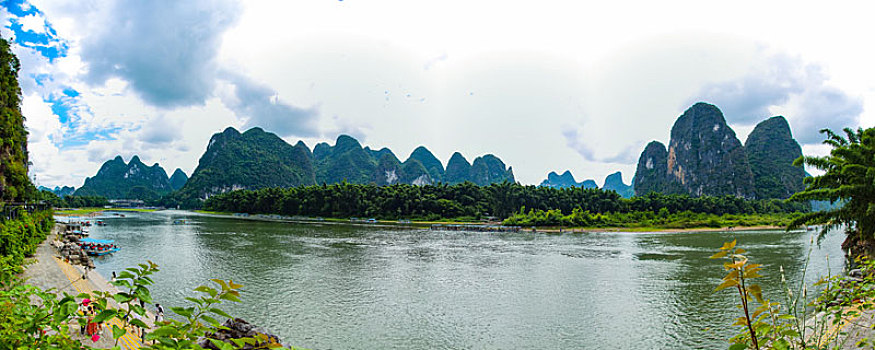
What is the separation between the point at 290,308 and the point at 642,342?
426 inches

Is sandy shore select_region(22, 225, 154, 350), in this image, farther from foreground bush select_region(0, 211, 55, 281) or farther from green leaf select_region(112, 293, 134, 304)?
green leaf select_region(112, 293, 134, 304)

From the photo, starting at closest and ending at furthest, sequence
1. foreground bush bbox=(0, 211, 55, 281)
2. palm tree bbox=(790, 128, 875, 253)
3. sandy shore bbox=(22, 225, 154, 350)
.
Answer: palm tree bbox=(790, 128, 875, 253)
sandy shore bbox=(22, 225, 154, 350)
foreground bush bbox=(0, 211, 55, 281)

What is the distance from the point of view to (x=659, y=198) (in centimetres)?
6262

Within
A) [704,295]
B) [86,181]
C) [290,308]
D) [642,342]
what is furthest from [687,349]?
[86,181]

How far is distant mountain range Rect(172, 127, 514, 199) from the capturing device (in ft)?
417

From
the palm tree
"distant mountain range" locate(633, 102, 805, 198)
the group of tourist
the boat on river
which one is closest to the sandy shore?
the group of tourist

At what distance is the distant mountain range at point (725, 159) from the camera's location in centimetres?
8962

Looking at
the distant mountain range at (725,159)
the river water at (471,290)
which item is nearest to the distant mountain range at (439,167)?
the distant mountain range at (725,159)

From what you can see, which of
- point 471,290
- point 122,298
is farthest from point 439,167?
point 122,298

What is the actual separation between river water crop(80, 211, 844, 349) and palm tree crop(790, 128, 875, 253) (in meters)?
2.22

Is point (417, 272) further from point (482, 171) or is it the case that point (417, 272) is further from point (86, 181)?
point (86, 181)

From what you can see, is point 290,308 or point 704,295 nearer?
point 290,308

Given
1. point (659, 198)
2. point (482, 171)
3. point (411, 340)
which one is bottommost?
point (411, 340)

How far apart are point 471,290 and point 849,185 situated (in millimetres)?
12512
